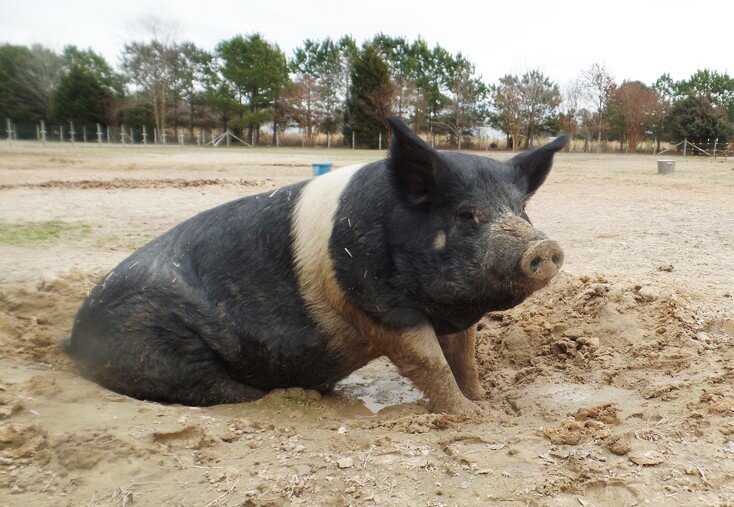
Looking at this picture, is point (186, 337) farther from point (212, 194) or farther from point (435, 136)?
point (435, 136)

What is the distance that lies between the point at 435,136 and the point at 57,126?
31.8m

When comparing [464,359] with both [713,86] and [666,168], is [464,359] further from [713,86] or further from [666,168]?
[713,86]

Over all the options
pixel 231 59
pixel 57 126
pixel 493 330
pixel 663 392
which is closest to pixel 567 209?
pixel 493 330

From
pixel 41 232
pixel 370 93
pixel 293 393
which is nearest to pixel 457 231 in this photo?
pixel 293 393

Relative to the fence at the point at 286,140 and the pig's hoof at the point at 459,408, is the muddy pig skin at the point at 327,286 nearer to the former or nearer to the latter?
the pig's hoof at the point at 459,408

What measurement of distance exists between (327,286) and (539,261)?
58.1 inches

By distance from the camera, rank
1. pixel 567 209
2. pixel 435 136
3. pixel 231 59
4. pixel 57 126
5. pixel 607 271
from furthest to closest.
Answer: pixel 231 59
pixel 435 136
pixel 57 126
pixel 567 209
pixel 607 271

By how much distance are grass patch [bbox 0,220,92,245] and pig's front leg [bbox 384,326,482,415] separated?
6.76 m

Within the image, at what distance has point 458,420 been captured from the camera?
3.81m

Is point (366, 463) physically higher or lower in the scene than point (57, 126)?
lower

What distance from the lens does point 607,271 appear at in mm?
6980

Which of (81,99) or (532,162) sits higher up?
(81,99)

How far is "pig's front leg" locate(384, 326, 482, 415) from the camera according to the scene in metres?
3.95

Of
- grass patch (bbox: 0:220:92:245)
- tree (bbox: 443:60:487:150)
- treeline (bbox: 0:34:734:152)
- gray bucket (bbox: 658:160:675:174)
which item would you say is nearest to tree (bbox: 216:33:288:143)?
treeline (bbox: 0:34:734:152)
